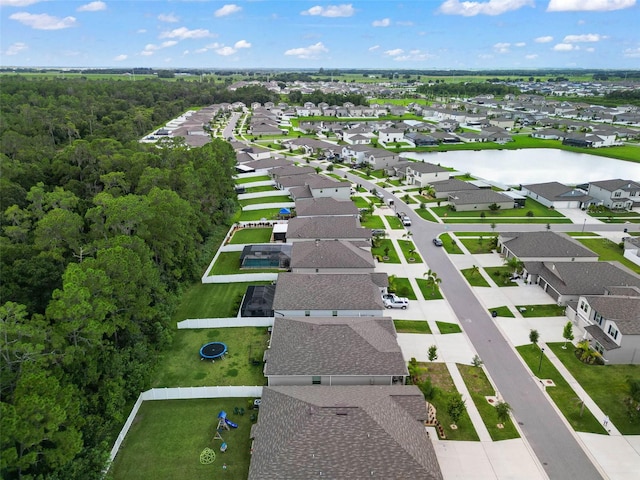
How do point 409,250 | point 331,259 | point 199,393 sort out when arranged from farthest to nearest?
point 409,250 → point 331,259 → point 199,393

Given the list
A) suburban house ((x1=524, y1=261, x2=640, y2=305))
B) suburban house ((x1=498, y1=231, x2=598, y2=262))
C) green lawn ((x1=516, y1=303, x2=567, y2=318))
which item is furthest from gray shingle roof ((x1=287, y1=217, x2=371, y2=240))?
suburban house ((x1=524, y1=261, x2=640, y2=305))

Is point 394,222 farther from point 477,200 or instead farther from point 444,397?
point 444,397

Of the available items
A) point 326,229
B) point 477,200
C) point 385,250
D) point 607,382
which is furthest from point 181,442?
point 477,200

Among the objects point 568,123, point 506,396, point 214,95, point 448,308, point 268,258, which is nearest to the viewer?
point 506,396

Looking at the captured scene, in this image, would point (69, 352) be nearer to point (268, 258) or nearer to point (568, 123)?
point (268, 258)

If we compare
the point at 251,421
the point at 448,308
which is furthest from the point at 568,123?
the point at 251,421

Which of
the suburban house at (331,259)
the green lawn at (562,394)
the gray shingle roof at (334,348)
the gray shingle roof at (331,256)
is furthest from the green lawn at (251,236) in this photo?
the green lawn at (562,394)

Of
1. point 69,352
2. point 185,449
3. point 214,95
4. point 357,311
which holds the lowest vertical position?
point 185,449

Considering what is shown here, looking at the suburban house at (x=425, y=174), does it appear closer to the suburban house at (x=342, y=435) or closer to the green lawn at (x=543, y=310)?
the green lawn at (x=543, y=310)
